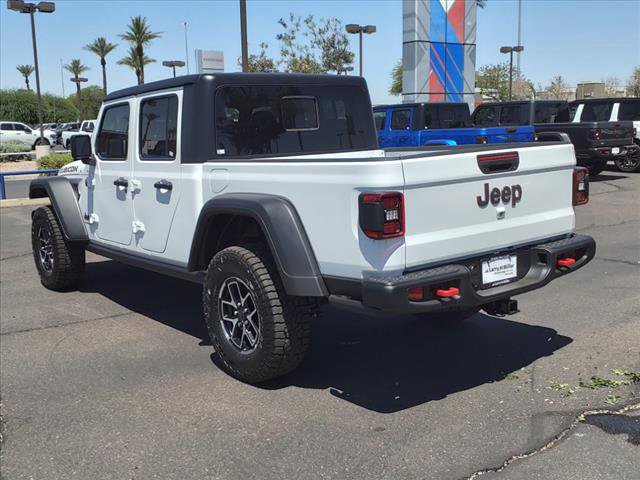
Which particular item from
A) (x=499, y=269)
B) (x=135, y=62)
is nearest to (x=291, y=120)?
(x=499, y=269)

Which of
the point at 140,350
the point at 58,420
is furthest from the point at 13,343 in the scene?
the point at 58,420

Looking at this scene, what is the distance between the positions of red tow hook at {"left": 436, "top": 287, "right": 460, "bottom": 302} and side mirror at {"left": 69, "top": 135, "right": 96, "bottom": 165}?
12.1ft

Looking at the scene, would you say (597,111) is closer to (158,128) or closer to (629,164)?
(629,164)

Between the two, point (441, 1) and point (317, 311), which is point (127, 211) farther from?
point (441, 1)

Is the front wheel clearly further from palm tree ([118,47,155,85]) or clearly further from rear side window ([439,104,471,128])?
palm tree ([118,47,155,85])

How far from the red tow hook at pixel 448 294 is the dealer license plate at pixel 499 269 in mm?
336

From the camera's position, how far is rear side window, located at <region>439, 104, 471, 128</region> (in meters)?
15.7

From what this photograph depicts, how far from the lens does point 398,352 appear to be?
4.84 meters

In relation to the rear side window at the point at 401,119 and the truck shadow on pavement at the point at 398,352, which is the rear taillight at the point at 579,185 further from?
the rear side window at the point at 401,119

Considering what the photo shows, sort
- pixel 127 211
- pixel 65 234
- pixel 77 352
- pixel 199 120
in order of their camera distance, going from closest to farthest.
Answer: pixel 199 120 < pixel 77 352 < pixel 127 211 < pixel 65 234

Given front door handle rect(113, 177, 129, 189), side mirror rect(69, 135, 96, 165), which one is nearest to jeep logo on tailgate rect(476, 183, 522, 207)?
front door handle rect(113, 177, 129, 189)

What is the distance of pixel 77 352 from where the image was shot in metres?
5.00

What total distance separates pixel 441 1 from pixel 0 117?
54.5m

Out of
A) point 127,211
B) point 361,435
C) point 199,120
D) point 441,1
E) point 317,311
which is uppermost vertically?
point 441,1
